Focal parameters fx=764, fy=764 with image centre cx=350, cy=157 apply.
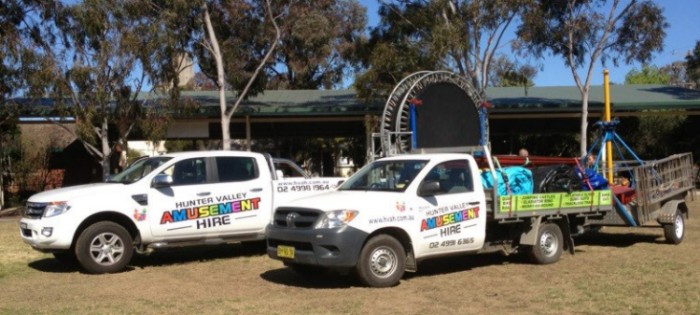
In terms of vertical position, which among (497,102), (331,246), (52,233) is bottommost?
(331,246)

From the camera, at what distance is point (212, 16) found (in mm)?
23953

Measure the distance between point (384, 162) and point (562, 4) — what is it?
709 inches

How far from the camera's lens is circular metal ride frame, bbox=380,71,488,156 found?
1415cm

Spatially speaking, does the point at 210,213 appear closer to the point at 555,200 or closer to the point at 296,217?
the point at 296,217

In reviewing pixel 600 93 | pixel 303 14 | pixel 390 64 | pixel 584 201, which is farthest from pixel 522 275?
pixel 600 93

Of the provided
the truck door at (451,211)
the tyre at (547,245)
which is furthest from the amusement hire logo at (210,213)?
the tyre at (547,245)

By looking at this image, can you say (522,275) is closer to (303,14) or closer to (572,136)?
(303,14)

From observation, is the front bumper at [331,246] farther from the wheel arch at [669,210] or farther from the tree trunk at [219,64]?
the tree trunk at [219,64]

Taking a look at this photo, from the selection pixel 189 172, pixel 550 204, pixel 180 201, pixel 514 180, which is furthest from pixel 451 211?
pixel 189 172

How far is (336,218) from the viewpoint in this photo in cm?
893

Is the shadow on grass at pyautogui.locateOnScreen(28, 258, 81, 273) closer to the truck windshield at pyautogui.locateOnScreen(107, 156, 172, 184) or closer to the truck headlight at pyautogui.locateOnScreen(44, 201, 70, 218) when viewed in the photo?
the truck headlight at pyautogui.locateOnScreen(44, 201, 70, 218)

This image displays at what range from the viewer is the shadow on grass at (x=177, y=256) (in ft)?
38.4

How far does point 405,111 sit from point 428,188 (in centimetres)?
523

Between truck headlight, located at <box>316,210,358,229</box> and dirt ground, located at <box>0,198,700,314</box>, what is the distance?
828 mm
